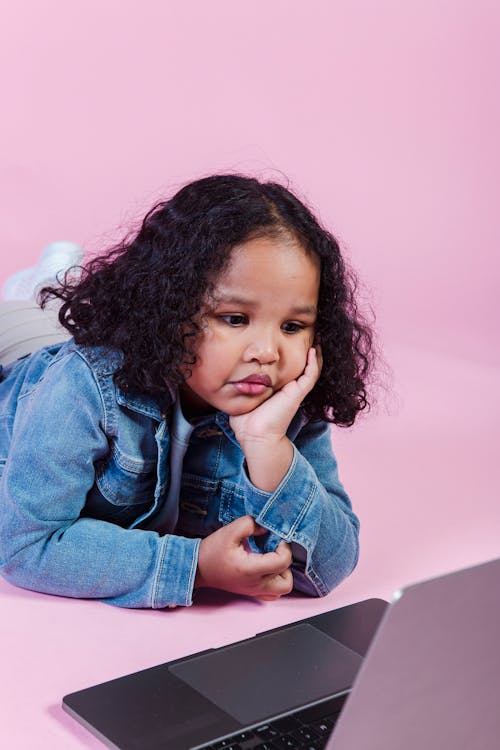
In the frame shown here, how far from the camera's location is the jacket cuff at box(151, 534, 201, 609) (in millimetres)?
1330

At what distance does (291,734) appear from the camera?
1.02 meters

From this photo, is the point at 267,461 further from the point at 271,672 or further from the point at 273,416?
the point at 271,672

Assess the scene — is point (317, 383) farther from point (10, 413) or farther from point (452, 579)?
point (452, 579)

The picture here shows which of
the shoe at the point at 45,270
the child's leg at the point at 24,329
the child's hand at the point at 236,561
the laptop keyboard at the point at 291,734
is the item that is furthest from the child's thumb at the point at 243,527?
the shoe at the point at 45,270

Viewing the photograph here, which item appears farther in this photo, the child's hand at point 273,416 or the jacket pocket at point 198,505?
the jacket pocket at point 198,505

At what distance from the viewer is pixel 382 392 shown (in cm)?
247

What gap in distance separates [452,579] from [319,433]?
0.76m

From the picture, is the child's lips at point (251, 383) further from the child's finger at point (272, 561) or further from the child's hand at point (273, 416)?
the child's finger at point (272, 561)

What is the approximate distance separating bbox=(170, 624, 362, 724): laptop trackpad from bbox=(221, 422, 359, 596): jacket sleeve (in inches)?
5.8

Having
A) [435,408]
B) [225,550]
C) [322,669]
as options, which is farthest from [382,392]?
[322,669]

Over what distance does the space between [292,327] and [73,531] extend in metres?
0.33

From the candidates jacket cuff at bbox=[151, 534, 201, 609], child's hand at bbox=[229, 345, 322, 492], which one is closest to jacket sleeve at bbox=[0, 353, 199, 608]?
jacket cuff at bbox=[151, 534, 201, 609]

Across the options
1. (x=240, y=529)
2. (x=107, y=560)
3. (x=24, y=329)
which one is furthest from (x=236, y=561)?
(x=24, y=329)

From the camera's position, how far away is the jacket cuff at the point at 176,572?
4.36 feet
